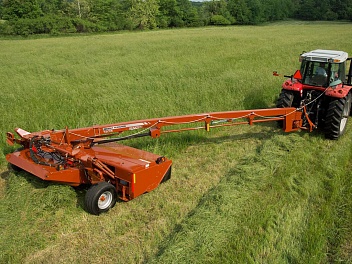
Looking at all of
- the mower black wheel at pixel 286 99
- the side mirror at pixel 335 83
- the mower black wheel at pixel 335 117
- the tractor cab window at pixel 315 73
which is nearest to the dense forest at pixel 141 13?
the tractor cab window at pixel 315 73

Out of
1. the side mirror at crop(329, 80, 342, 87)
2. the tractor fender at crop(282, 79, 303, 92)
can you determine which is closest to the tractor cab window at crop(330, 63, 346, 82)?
the side mirror at crop(329, 80, 342, 87)

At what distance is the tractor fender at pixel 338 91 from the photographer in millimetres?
6683

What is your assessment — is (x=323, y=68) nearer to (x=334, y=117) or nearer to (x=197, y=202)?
(x=334, y=117)

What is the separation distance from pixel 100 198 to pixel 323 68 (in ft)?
19.0

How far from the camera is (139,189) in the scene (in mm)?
4660

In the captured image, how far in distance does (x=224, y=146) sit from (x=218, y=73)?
6758mm

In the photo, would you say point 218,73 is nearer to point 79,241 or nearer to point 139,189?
point 139,189

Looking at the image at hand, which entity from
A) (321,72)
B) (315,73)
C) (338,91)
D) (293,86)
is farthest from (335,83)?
(293,86)

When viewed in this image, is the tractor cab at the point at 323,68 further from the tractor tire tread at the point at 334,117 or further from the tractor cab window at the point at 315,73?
the tractor tire tread at the point at 334,117

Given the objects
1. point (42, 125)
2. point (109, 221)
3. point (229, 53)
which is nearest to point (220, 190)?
point (109, 221)

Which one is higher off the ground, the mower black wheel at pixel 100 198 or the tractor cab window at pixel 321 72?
the tractor cab window at pixel 321 72

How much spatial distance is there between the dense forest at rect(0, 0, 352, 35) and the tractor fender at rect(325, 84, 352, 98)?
159 ft

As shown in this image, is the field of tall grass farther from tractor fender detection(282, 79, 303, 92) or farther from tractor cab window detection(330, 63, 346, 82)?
tractor cab window detection(330, 63, 346, 82)

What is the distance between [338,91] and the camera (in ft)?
22.2
